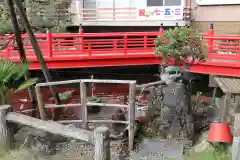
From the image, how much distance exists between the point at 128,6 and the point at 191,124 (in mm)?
9823

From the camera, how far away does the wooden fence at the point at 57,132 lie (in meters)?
2.94

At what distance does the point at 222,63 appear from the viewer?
8.78 metres

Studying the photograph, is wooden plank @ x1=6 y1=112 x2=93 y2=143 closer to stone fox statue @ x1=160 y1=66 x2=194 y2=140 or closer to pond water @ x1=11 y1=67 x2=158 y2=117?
stone fox statue @ x1=160 y1=66 x2=194 y2=140

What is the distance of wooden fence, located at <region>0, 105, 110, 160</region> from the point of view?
294cm

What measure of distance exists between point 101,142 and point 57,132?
641 mm

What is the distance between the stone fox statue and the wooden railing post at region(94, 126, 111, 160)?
310cm

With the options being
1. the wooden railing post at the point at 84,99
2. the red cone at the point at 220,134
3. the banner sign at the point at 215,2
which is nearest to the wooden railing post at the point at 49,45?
the wooden railing post at the point at 84,99

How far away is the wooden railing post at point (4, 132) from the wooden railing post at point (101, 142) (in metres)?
1.40

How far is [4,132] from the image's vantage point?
3750 millimetres

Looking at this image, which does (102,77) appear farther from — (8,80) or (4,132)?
(4,132)

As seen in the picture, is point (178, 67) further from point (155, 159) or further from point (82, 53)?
point (82, 53)

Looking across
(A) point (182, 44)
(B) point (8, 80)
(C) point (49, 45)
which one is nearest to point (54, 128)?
(B) point (8, 80)

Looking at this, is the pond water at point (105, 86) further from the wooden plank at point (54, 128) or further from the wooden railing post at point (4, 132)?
the wooden plank at point (54, 128)

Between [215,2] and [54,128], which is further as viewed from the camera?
[215,2]
